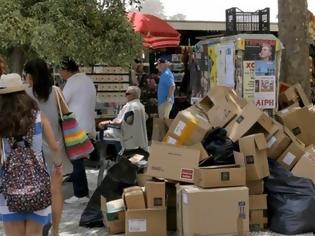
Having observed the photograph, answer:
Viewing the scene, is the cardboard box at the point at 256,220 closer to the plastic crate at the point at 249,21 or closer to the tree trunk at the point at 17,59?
the plastic crate at the point at 249,21

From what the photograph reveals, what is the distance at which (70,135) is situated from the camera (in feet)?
16.8

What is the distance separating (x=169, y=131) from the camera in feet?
19.0

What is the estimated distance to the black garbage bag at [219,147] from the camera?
530 centimetres

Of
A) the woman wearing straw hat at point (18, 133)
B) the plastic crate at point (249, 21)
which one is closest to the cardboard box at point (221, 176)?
the woman wearing straw hat at point (18, 133)

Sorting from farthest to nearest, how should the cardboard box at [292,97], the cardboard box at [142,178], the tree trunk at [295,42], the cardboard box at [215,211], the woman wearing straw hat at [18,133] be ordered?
the tree trunk at [295,42] < the cardboard box at [292,97] < the cardboard box at [142,178] < the cardboard box at [215,211] < the woman wearing straw hat at [18,133]

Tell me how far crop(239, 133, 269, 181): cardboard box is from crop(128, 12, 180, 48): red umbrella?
6190mm

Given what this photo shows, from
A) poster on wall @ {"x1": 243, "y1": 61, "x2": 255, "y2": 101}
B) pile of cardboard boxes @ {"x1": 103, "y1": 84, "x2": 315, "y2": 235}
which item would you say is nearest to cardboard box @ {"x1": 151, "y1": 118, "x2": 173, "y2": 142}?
pile of cardboard boxes @ {"x1": 103, "y1": 84, "x2": 315, "y2": 235}

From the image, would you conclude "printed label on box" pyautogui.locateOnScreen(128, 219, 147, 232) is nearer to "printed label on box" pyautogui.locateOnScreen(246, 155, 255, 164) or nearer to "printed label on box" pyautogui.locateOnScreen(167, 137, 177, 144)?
"printed label on box" pyautogui.locateOnScreen(167, 137, 177, 144)

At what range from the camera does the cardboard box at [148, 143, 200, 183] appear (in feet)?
17.1

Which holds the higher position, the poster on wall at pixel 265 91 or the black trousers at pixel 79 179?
the poster on wall at pixel 265 91

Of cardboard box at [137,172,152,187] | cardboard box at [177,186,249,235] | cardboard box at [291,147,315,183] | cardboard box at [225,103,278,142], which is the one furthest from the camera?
cardboard box at [291,147,315,183]

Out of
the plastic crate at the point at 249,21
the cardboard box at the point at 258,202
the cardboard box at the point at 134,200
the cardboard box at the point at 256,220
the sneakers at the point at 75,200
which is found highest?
the plastic crate at the point at 249,21

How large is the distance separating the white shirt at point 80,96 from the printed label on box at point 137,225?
183 cm

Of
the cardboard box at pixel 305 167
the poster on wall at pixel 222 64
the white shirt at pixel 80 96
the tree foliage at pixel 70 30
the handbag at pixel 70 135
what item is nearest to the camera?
the handbag at pixel 70 135
